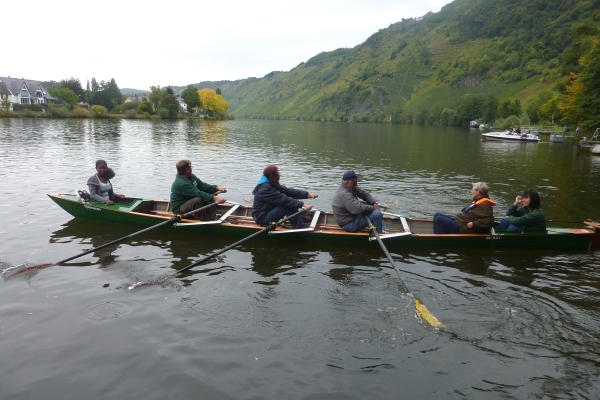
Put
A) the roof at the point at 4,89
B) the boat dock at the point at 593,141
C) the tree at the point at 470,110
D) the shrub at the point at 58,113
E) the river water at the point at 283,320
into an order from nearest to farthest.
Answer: the river water at the point at 283,320 → the boat dock at the point at 593,141 → the shrub at the point at 58,113 → the roof at the point at 4,89 → the tree at the point at 470,110

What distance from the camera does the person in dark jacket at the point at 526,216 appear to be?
10.2 meters

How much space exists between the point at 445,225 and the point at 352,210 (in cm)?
261

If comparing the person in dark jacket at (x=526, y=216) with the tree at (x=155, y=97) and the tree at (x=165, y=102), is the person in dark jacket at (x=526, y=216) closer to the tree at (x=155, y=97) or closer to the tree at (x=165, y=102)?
the tree at (x=165, y=102)

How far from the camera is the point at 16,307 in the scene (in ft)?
24.6

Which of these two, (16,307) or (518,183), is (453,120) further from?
(16,307)

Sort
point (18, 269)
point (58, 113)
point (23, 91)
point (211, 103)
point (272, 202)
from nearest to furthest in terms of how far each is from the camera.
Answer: point (18, 269) → point (272, 202) → point (58, 113) → point (23, 91) → point (211, 103)

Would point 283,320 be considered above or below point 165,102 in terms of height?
below

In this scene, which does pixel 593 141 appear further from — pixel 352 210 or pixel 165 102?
pixel 165 102

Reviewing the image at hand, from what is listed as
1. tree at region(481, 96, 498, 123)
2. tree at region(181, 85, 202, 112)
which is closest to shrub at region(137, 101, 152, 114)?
tree at region(181, 85, 202, 112)

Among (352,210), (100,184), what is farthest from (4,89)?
(352,210)

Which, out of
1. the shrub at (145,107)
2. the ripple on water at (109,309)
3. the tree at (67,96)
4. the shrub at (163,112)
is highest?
the tree at (67,96)

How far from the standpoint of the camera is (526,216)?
33.5 ft

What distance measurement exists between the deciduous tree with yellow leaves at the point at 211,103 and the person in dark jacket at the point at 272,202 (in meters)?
A: 129

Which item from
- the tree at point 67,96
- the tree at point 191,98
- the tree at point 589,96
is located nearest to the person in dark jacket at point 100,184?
the tree at point 589,96
